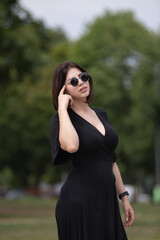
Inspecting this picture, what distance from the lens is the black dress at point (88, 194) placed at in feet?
11.3

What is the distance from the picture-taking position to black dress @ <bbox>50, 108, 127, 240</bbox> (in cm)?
344

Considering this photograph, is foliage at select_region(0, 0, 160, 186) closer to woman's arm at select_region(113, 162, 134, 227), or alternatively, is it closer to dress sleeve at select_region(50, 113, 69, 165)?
woman's arm at select_region(113, 162, 134, 227)

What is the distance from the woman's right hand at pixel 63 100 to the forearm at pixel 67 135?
7 centimetres

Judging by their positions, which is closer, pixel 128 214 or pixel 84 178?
pixel 84 178

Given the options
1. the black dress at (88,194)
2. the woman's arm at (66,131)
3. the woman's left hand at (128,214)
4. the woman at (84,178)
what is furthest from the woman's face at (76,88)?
the woman's left hand at (128,214)

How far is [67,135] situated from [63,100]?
31 centimetres

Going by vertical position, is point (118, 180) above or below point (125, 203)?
above

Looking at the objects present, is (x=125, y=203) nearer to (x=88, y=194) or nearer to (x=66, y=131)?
(x=88, y=194)

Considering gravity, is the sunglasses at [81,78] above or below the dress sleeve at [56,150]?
above

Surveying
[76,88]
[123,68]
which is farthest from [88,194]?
[123,68]

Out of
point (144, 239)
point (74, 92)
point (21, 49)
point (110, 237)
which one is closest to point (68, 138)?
point (74, 92)

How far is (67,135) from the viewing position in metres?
3.35

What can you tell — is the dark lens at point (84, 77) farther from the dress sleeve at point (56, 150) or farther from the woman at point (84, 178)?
the dress sleeve at point (56, 150)

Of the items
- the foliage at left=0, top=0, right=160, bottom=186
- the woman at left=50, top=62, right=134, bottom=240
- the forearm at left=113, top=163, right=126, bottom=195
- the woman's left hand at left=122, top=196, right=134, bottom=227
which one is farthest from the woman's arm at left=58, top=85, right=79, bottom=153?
the foliage at left=0, top=0, right=160, bottom=186
